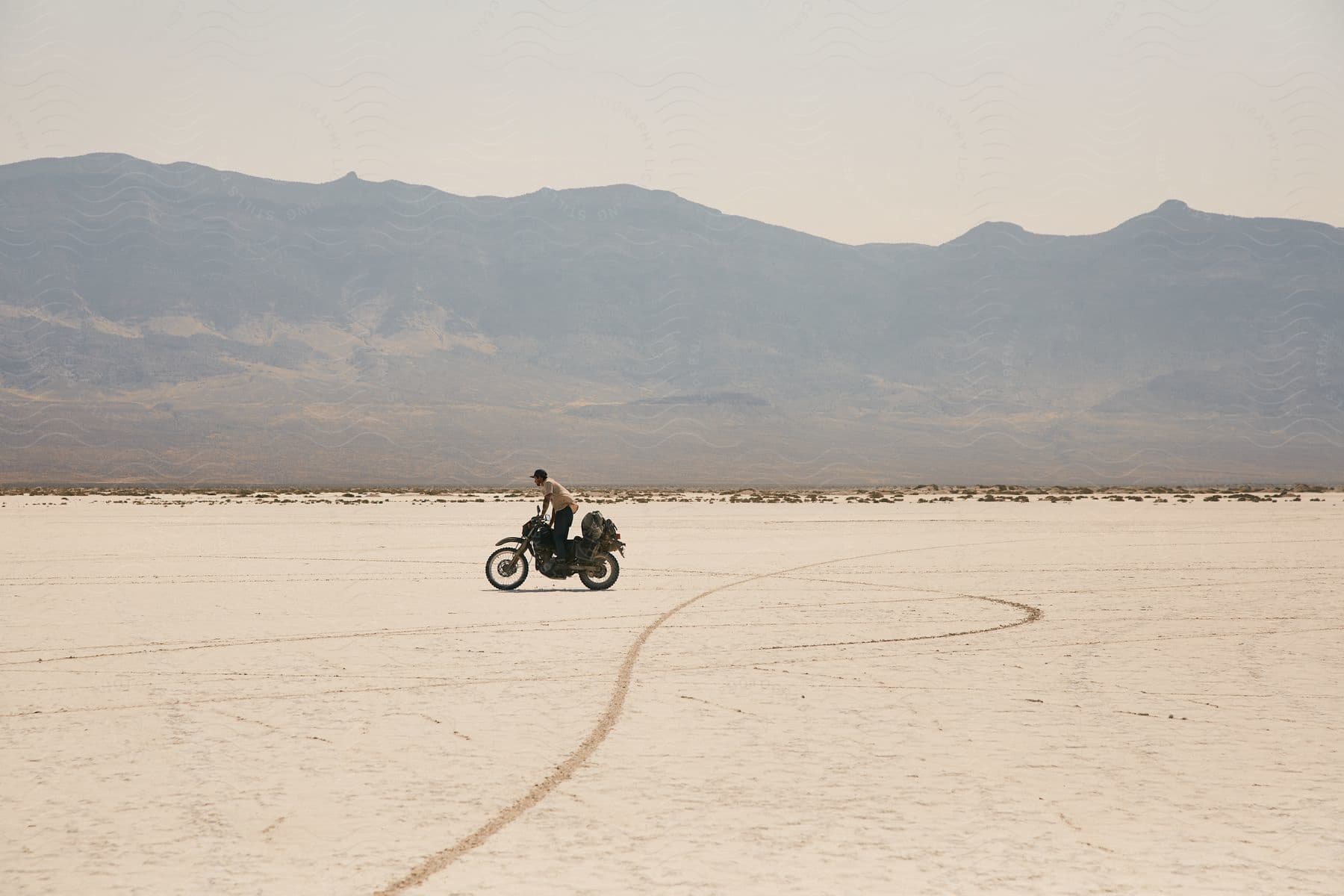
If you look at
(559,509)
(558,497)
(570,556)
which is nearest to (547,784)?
(558,497)

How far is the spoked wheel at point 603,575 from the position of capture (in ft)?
76.1

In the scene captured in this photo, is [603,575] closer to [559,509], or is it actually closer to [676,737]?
[559,509]

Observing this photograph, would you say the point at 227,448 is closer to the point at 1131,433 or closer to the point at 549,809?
the point at 1131,433

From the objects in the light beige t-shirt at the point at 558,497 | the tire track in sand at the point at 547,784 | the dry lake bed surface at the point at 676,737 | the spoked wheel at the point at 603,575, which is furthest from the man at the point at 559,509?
the tire track in sand at the point at 547,784

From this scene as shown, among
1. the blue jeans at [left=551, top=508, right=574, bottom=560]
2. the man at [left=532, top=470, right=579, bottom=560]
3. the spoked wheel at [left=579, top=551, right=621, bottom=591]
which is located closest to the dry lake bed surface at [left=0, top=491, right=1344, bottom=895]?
the spoked wheel at [left=579, top=551, right=621, bottom=591]

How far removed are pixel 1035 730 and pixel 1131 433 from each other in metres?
181

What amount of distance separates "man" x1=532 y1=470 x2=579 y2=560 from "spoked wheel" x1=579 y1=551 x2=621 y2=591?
54 cm

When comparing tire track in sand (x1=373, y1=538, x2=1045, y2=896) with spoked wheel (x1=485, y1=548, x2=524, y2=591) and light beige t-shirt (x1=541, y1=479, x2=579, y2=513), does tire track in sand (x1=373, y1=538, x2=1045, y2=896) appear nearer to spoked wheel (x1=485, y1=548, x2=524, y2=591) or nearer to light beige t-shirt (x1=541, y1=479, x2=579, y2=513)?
light beige t-shirt (x1=541, y1=479, x2=579, y2=513)

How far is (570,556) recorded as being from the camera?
22984 mm

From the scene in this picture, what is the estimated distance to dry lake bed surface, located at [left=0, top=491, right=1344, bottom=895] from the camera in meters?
7.16

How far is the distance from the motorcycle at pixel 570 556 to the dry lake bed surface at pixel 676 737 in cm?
45

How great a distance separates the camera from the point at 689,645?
51.7 feet

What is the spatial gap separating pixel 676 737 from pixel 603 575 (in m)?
13.1

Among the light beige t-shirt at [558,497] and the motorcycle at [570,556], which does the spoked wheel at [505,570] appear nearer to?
the motorcycle at [570,556]
